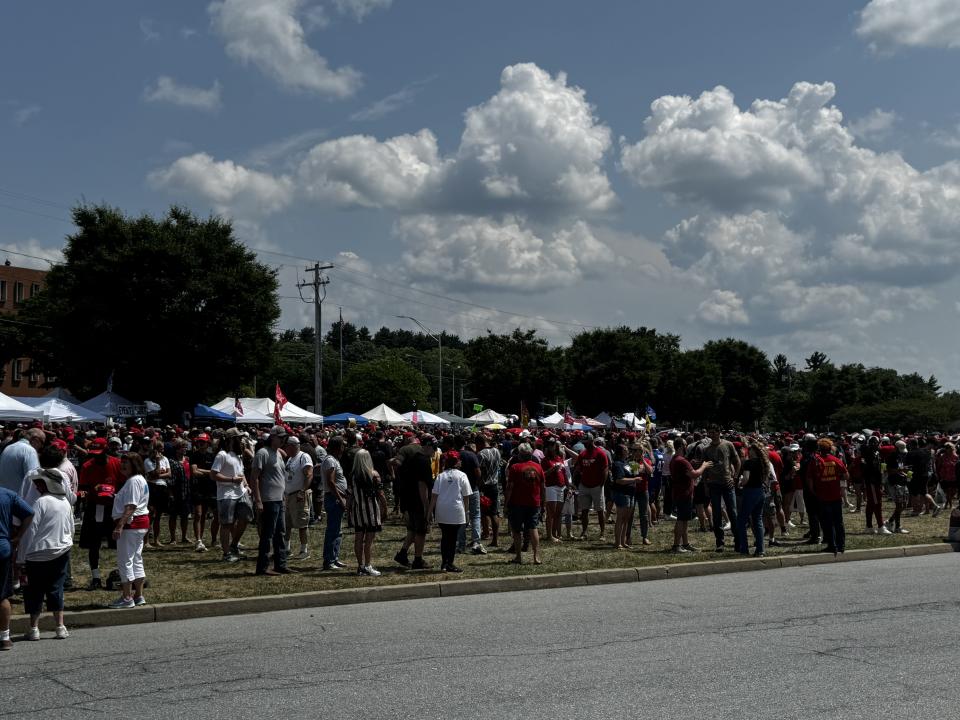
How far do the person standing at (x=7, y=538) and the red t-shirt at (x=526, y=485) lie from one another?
688cm

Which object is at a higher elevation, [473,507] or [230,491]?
[230,491]

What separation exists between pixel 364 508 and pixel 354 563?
1589 millimetres

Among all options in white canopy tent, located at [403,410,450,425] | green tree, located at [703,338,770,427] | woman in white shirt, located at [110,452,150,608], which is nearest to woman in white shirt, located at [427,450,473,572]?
woman in white shirt, located at [110,452,150,608]

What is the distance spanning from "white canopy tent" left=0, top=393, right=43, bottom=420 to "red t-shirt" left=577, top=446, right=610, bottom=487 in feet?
57.9

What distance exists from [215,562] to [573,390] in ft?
218

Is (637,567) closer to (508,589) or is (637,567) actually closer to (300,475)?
(508,589)

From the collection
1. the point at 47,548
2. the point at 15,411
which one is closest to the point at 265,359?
the point at 15,411

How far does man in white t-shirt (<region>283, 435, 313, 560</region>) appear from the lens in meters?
13.6

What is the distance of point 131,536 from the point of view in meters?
10.1

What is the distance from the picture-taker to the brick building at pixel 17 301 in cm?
8450

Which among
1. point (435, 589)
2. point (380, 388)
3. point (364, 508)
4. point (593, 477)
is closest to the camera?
point (435, 589)

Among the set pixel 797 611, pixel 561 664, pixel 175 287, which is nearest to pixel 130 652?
pixel 561 664

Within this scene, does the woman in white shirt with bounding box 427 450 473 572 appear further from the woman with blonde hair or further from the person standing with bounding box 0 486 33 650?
A: the person standing with bounding box 0 486 33 650

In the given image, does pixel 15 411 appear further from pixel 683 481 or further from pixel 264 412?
pixel 683 481
